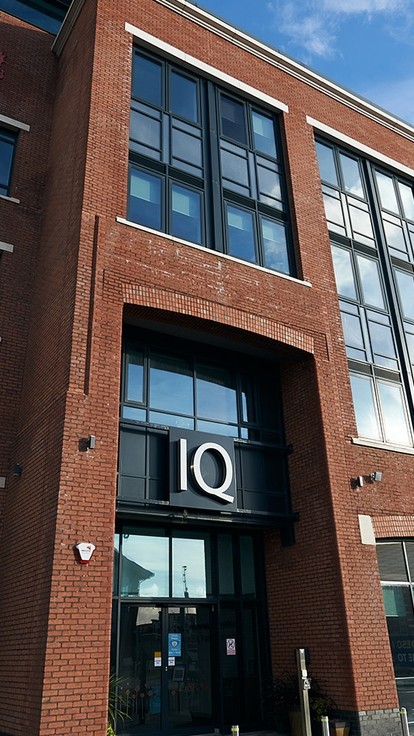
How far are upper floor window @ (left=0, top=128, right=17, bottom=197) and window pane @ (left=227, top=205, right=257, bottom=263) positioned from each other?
565 centimetres

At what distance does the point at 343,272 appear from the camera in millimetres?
15953

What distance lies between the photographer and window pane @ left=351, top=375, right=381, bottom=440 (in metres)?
14.2

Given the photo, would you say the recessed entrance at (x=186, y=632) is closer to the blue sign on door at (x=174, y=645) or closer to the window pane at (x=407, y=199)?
the blue sign on door at (x=174, y=645)

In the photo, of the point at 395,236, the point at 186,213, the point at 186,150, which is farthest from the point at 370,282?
the point at 186,150

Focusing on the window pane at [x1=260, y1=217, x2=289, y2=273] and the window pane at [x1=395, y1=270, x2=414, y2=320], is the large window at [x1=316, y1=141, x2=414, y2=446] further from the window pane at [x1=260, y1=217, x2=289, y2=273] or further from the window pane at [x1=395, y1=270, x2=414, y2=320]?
the window pane at [x1=260, y1=217, x2=289, y2=273]

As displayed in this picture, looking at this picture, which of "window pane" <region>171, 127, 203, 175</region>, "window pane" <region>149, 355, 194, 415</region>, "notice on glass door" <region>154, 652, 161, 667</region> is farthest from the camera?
"window pane" <region>171, 127, 203, 175</region>

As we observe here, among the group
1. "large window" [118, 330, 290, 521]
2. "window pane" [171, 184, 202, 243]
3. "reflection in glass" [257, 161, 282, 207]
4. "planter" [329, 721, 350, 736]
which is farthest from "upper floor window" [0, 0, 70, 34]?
"planter" [329, 721, 350, 736]

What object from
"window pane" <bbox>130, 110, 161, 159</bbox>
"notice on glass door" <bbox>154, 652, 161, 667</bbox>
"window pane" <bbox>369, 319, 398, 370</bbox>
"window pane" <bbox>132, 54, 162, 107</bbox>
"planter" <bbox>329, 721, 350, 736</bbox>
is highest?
"window pane" <bbox>132, 54, 162, 107</bbox>

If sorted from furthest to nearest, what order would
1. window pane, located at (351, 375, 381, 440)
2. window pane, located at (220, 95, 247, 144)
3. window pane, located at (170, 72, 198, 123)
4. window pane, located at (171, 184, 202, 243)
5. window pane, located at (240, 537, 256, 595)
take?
window pane, located at (220, 95, 247, 144) → window pane, located at (170, 72, 198, 123) → window pane, located at (351, 375, 381, 440) → window pane, located at (171, 184, 202, 243) → window pane, located at (240, 537, 256, 595)

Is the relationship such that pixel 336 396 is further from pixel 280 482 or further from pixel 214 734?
pixel 214 734

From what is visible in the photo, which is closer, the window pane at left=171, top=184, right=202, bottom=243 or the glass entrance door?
the glass entrance door

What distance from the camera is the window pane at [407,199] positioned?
18828mm

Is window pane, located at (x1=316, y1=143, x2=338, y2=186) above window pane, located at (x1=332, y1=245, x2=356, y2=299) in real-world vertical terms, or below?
above

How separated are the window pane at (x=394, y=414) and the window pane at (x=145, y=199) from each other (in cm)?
700
